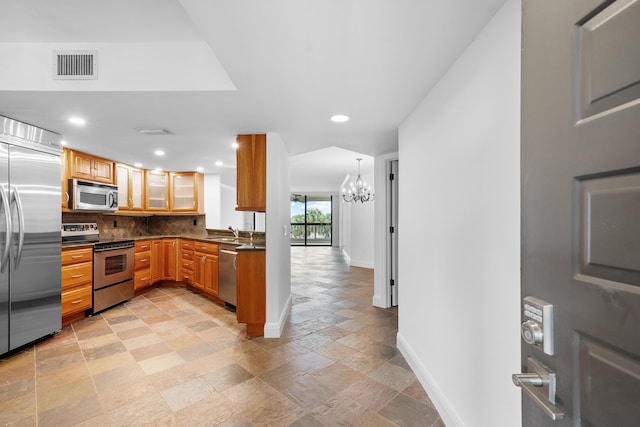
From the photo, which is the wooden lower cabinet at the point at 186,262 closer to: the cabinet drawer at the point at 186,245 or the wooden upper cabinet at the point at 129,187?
the cabinet drawer at the point at 186,245

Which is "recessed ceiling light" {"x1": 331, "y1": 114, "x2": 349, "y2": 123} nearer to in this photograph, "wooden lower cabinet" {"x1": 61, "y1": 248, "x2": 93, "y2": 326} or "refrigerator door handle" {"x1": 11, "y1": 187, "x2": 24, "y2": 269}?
"refrigerator door handle" {"x1": 11, "y1": 187, "x2": 24, "y2": 269}

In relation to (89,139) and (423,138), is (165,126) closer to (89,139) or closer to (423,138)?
(89,139)

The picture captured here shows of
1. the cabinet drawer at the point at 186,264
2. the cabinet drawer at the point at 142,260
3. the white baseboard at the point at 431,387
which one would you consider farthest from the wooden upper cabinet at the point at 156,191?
the white baseboard at the point at 431,387

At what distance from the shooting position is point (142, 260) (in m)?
4.96

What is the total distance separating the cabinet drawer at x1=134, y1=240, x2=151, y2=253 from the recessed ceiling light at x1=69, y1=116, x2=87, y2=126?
2423mm

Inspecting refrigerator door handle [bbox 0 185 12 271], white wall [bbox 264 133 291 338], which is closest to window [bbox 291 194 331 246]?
white wall [bbox 264 133 291 338]

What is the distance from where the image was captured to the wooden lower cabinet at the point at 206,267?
4.54 meters

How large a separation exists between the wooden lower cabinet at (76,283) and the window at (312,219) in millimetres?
9199

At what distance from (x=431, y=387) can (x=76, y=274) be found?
398 cm

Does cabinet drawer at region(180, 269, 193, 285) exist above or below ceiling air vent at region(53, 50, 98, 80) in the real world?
below

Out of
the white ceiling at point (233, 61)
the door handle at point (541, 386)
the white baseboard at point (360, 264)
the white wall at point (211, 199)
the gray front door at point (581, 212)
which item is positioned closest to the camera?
the gray front door at point (581, 212)

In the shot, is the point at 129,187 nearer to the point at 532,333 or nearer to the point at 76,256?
the point at 76,256

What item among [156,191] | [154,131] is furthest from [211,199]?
[154,131]

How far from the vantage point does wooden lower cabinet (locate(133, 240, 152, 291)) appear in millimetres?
4828
